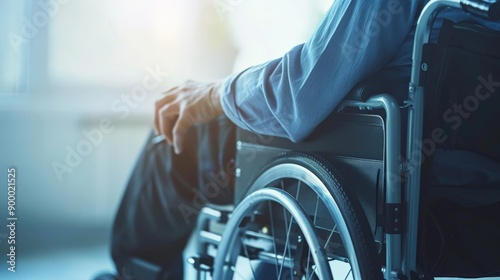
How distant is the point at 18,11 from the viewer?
177 cm

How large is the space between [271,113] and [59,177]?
1.19 m

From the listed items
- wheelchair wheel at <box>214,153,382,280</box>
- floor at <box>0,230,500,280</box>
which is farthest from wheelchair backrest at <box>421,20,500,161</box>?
floor at <box>0,230,500,280</box>

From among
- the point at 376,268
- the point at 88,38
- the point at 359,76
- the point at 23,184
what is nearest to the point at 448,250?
the point at 376,268

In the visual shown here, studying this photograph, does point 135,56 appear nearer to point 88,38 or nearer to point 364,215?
point 88,38

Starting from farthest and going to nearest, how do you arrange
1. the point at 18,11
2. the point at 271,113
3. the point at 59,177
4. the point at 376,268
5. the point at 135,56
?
the point at 135,56, the point at 59,177, the point at 18,11, the point at 271,113, the point at 376,268

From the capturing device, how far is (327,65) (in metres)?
0.98

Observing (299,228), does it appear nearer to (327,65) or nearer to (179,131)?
(327,65)

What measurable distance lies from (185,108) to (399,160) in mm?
571

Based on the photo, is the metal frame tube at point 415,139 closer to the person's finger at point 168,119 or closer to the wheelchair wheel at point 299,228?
the wheelchair wheel at point 299,228

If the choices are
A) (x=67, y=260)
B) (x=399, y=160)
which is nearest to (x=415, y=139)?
(x=399, y=160)

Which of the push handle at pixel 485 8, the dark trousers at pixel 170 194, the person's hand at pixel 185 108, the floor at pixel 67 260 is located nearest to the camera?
the push handle at pixel 485 8

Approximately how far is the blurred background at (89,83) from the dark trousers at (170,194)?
0.27 m

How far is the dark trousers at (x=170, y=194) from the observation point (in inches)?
56.2

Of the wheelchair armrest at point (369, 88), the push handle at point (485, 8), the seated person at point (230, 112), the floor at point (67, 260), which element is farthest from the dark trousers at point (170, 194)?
the push handle at point (485, 8)
